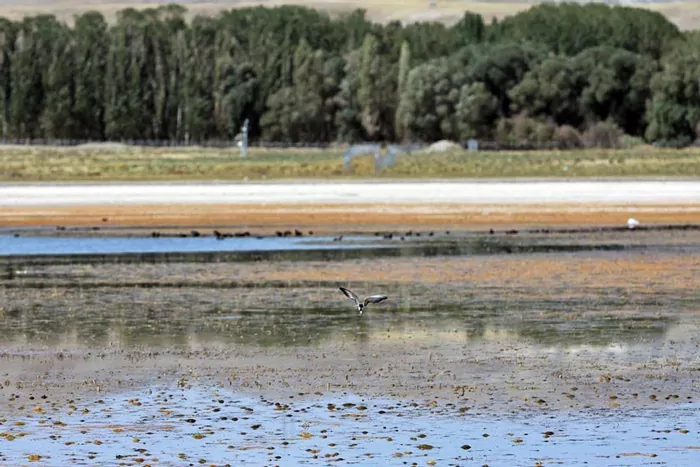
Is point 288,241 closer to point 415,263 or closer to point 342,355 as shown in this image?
point 415,263

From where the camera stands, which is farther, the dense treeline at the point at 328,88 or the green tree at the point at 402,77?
the green tree at the point at 402,77

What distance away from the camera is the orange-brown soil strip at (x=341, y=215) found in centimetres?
4900

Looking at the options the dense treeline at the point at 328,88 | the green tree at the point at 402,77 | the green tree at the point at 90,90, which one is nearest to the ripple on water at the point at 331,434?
the dense treeline at the point at 328,88

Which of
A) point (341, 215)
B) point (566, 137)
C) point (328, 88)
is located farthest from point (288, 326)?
point (328, 88)

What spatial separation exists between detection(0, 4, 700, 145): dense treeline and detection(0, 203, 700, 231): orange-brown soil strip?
76247 mm

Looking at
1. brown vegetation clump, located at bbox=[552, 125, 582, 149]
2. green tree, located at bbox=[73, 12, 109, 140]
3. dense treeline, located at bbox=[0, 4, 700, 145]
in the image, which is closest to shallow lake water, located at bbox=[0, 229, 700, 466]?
brown vegetation clump, located at bbox=[552, 125, 582, 149]

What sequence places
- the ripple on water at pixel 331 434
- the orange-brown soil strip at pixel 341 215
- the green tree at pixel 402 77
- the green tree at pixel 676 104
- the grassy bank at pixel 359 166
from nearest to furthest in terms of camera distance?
1. the ripple on water at pixel 331 434
2. the orange-brown soil strip at pixel 341 215
3. the grassy bank at pixel 359 166
4. the green tree at pixel 676 104
5. the green tree at pixel 402 77

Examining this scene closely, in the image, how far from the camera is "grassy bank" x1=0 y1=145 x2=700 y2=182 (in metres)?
87.0

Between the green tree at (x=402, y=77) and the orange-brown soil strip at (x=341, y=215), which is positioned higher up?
the green tree at (x=402, y=77)

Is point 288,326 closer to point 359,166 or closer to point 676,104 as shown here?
point 359,166

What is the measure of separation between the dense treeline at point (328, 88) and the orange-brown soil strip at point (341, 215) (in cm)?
7625

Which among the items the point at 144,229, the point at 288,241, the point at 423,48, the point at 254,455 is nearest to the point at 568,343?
the point at 254,455

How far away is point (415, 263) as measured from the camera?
3350 cm

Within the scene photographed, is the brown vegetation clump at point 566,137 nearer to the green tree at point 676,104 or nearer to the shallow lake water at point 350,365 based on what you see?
the green tree at point 676,104
